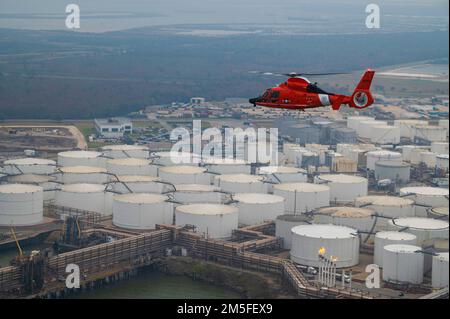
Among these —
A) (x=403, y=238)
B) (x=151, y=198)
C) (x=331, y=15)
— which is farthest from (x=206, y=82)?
(x=403, y=238)

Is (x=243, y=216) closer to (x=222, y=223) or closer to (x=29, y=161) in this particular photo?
(x=222, y=223)

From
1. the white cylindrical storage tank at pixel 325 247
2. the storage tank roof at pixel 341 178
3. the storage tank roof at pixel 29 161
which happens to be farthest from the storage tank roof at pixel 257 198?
the storage tank roof at pixel 29 161

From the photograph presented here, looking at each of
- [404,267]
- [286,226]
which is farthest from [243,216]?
[404,267]

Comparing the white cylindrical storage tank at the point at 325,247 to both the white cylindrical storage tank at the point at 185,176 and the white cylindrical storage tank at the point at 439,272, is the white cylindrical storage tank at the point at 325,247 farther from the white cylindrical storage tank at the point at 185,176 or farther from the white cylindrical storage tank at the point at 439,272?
the white cylindrical storage tank at the point at 185,176

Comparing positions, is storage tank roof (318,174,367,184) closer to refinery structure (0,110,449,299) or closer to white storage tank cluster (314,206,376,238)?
refinery structure (0,110,449,299)

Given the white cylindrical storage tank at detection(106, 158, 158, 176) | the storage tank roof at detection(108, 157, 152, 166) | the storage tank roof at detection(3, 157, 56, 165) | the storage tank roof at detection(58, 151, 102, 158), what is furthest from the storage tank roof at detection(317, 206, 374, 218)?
the storage tank roof at detection(58, 151, 102, 158)

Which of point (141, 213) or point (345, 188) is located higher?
point (345, 188)

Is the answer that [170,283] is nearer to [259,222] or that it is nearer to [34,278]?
[34,278]
